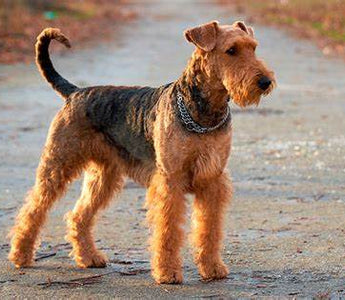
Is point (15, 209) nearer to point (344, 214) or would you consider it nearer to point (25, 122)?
point (344, 214)

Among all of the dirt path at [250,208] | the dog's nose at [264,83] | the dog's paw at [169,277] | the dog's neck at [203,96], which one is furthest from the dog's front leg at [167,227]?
the dog's nose at [264,83]

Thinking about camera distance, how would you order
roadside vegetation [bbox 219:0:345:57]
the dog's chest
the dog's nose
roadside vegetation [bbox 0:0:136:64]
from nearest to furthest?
the dog's nose
the dog's chest
roadside vegetation [bbox 0:0:136:64]
roadside vegetation [bbox 219:0:345:57]

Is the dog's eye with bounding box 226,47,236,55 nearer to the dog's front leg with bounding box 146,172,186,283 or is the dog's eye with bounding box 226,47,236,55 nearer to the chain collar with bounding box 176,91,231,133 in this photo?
the chain collar with bounding box 176,91,231,133

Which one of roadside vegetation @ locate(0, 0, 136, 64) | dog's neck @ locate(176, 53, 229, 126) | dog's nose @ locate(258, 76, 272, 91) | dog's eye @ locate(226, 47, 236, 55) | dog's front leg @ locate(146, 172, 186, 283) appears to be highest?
roadside vegetation @ locate(0, 0, 136, 64)

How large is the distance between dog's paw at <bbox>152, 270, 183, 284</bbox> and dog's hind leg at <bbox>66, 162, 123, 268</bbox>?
799mm

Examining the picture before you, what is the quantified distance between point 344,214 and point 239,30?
2.31 metres

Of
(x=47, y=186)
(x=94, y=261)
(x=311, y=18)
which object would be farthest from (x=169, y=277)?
(x=311, y=18)

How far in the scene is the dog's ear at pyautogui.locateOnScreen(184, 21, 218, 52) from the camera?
5469 millimetres

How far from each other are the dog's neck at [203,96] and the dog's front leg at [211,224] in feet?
1.38

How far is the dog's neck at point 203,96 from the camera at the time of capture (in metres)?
5.49

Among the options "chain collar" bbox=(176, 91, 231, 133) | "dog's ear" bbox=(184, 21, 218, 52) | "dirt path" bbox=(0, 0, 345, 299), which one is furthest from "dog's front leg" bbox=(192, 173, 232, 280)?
"dog's ear" bbox=(184, 21, 218, 52)

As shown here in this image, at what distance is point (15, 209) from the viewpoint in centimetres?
755

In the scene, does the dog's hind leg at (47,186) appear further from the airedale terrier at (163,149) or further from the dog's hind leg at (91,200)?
Answer: the dog's hind leg at (91,200)

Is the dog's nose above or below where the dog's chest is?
above
